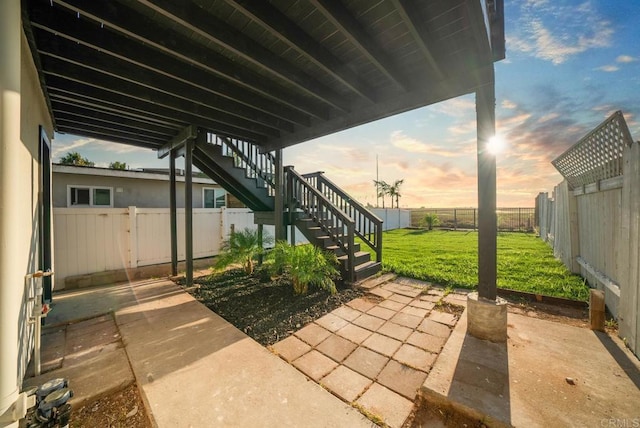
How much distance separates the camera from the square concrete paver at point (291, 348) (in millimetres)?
2197

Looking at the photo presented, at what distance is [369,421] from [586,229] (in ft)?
15.5

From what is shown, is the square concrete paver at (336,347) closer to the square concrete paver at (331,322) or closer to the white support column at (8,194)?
the square concrete paver at (331,322)

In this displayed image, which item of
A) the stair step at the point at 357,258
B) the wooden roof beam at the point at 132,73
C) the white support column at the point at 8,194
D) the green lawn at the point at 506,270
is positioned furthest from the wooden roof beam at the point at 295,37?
the green lawn at the point at 506,270

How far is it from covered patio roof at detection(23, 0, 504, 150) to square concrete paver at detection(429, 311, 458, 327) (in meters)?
2.68

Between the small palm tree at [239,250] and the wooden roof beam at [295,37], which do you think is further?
the small palm tree at [239,250]

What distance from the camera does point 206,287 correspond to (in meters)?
4.22

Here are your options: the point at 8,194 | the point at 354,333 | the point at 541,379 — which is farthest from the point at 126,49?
the point at 541,379

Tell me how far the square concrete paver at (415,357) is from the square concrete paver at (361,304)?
0.94 m

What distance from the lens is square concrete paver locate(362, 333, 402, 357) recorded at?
2.26 m

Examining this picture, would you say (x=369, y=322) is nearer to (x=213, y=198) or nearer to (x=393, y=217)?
(x=213, y=198)

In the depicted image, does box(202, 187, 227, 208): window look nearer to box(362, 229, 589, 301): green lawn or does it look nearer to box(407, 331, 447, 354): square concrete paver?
box(362, 229, 589, 301): green lawn

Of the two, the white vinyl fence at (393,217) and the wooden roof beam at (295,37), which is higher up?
the wooden roof beam at (295,37)

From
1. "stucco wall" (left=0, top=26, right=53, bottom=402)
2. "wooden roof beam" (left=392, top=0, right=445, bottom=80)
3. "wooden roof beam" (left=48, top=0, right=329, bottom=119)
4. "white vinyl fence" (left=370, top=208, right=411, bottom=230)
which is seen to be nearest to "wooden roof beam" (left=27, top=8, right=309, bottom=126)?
"wooden roof beam" (left=48, top=0, right=329, bottom=119)

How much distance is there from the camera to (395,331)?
2.63m
